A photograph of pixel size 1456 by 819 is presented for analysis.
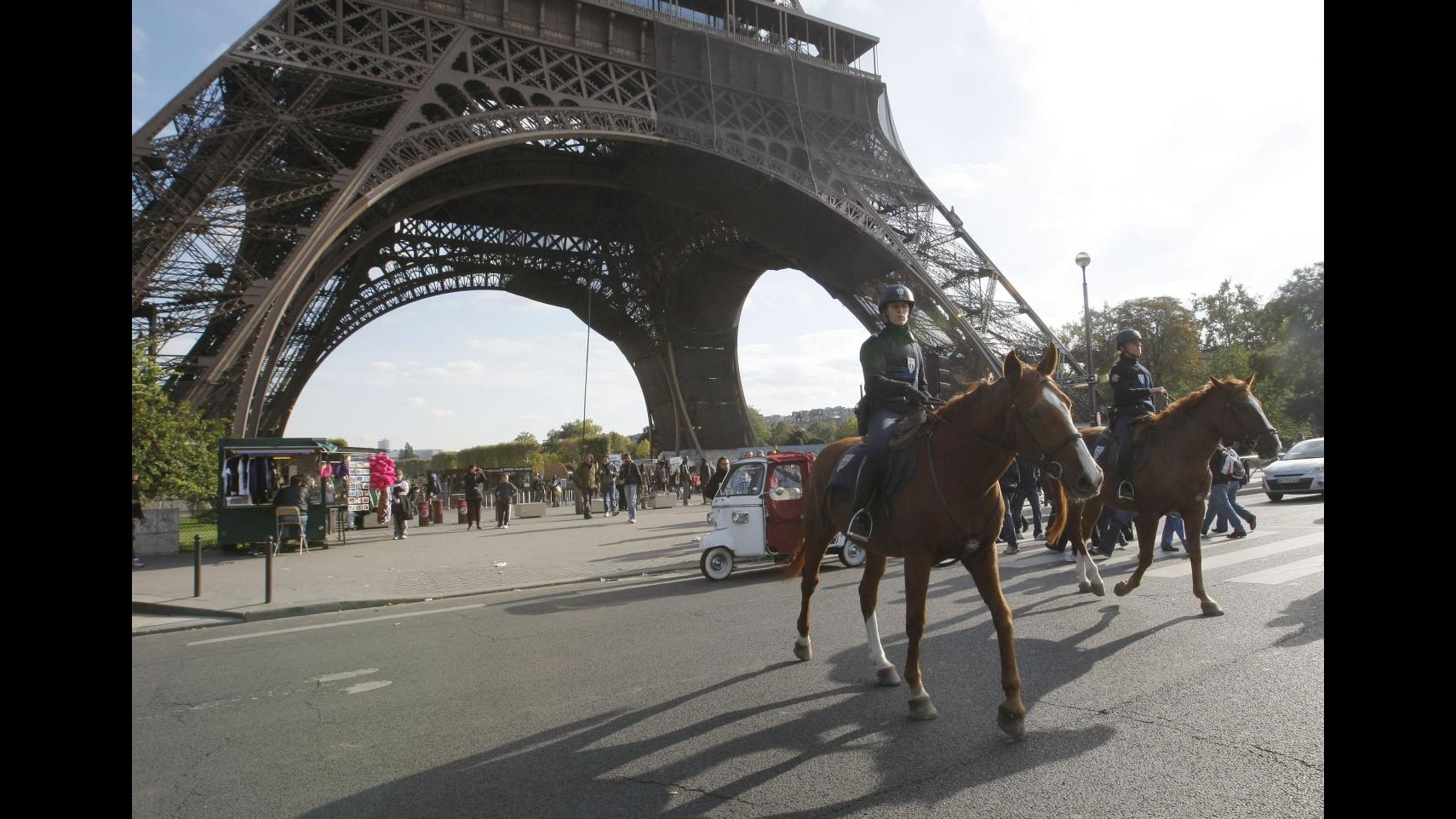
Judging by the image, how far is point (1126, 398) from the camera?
7.80 m

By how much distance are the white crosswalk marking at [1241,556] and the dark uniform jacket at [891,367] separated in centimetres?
520

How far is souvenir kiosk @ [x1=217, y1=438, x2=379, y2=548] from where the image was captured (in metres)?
16.5

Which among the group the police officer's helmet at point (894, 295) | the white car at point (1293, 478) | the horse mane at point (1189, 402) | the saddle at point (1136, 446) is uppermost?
the police officer's helmet at point (894, 295)

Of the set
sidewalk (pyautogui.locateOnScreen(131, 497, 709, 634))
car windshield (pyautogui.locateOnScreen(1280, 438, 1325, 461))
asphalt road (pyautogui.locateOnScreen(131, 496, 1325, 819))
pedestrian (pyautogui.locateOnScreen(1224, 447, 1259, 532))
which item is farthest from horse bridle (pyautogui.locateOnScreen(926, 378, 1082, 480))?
car windshield (pyautogui.locateOnScreen(1280, 438, 1325, 461))

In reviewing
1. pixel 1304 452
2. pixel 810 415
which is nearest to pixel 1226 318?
pixel 1304 452

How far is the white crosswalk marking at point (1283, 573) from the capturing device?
7.86 m

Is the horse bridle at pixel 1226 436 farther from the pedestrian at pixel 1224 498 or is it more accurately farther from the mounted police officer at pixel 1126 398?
the pedestrian at pixel 1224 498

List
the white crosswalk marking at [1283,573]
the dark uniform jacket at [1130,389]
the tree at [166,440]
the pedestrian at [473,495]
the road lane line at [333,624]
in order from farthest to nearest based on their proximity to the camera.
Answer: the pedestrian at [473,495] → the tree at [166,440] → the road lane line at [333,624] → the white crosswalk marking at [1283,573] → the dark uniform jacket at [1130,389]

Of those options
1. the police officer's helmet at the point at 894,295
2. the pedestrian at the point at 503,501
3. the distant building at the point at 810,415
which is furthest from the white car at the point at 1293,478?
the distant building at the point at 810,415

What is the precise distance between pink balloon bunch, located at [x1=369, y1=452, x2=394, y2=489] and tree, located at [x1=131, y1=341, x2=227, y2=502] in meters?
4.16

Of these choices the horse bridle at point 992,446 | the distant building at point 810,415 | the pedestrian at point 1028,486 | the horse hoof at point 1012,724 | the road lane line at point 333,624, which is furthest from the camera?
the distant building at point 810,415

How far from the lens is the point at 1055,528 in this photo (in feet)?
18.4

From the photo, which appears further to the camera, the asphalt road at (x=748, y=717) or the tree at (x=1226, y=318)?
Answer: the tree at (x=1226, y=318)
